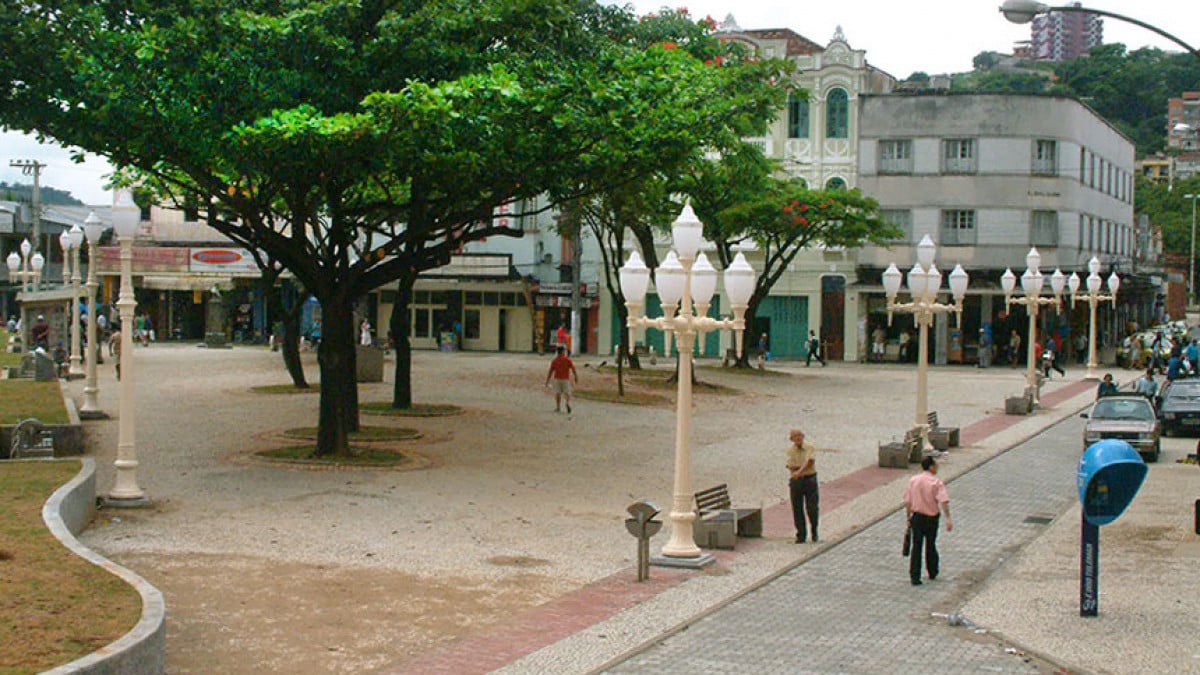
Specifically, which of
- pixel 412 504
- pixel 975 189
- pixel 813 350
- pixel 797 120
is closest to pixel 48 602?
pixel 412 504

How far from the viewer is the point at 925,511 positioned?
53.0ft

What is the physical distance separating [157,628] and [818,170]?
171ft

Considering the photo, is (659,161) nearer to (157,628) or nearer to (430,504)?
(430,504)

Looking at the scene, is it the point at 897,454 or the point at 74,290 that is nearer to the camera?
the point at 897,454

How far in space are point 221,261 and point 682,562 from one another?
4969 centimetres

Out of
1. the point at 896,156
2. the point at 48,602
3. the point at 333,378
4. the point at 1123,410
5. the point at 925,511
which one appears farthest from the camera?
the point at 896,156

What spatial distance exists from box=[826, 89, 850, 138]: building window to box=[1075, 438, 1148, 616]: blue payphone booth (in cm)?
4709

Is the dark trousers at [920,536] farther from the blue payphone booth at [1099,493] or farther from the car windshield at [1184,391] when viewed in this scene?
the car windshield at [1184,391]

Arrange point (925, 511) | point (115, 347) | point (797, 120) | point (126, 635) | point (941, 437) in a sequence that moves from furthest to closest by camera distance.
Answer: point (797, 120) → point (115, 347) → point (941, 437) → point (925, 511) → point (126, 635)

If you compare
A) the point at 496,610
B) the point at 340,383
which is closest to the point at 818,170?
the point at 340,383

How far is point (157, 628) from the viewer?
10.9 meters

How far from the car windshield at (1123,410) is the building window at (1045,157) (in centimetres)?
3070

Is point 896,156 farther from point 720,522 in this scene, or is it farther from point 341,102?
point 720,522

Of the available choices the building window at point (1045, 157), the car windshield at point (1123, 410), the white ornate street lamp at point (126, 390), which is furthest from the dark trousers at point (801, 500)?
the building window at point (1045, 157)
